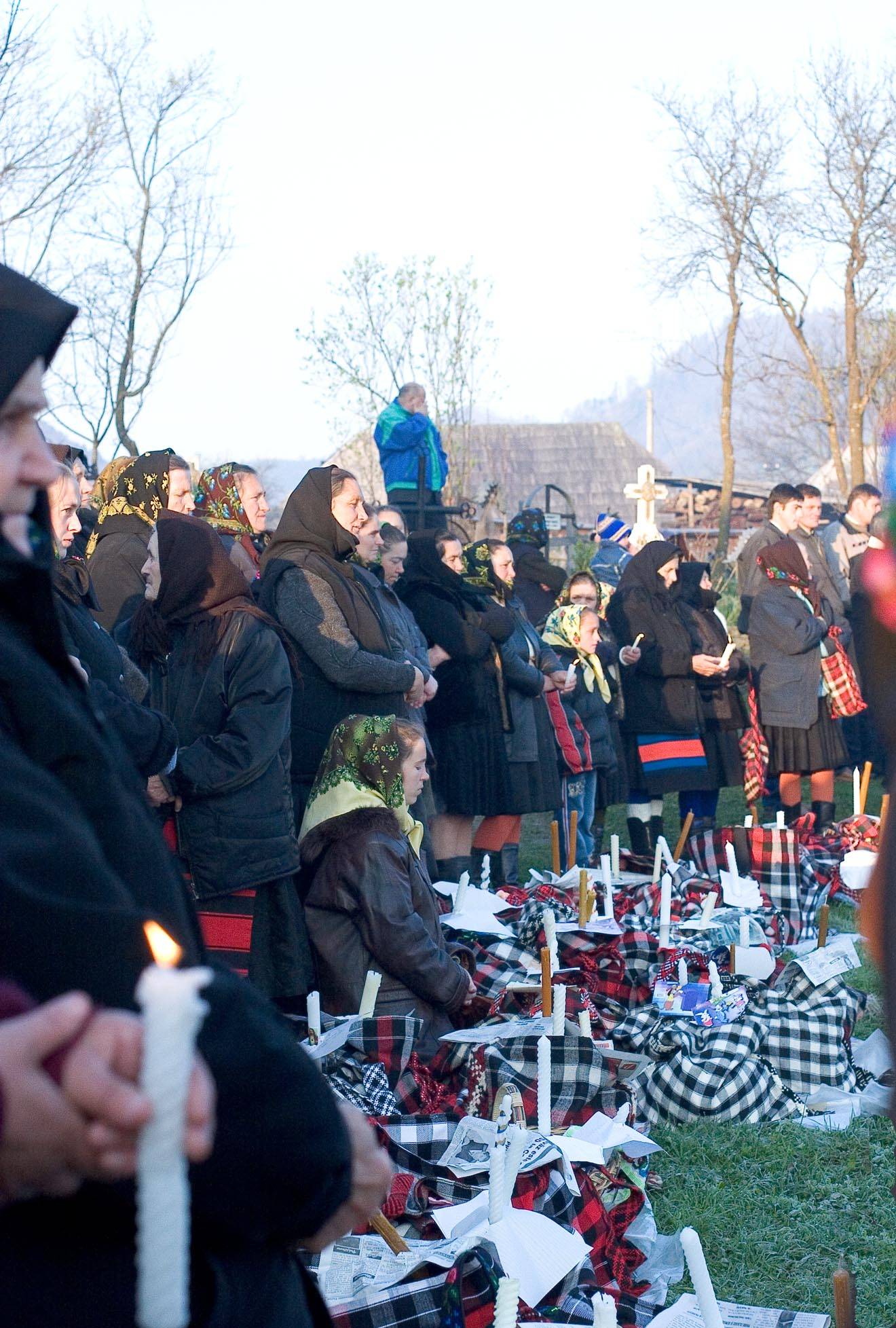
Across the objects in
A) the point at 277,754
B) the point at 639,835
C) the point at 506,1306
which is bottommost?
the point at 639,835

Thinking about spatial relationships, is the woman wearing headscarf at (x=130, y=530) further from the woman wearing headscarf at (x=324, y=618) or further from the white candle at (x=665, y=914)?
the white candle at (x=665, y=914)

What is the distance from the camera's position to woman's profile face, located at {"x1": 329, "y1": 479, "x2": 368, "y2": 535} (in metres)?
5.43

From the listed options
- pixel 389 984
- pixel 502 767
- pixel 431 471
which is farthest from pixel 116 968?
pixel 431 471

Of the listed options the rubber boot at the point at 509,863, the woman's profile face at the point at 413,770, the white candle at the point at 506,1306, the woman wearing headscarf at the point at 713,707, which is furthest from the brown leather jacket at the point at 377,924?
the woman wearing headscarf at the point at 713,707

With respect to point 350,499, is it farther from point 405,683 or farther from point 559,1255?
point 559,1255

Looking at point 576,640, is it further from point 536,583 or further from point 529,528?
point 529,528

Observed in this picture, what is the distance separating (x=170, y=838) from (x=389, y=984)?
0.82 metres

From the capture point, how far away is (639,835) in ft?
27.5

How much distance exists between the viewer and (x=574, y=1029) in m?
3.82

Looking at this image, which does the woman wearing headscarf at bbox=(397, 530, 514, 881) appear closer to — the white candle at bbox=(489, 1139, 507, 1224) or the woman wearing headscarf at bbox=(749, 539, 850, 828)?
the woman wearing headscarf at bbox=(749, 539, 850, 828)

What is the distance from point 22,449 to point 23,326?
0.10 meters

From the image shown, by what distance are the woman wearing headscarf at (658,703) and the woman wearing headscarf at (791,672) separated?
369 mm

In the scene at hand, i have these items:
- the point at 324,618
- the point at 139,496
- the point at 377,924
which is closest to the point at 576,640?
the point at 324,618

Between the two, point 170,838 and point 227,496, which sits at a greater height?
point 227,496
